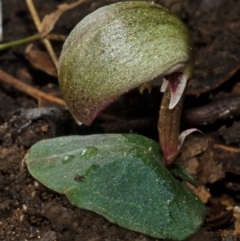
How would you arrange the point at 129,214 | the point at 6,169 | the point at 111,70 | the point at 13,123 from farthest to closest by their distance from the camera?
the point at 13,123 < the point at 6,169 < the point at 129,214 < the point at 111,70

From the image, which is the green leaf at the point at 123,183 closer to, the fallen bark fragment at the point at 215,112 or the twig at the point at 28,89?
the fallen bark fragment at the point at 215,112

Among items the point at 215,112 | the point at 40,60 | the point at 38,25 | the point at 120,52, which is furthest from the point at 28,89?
the point at 120,52

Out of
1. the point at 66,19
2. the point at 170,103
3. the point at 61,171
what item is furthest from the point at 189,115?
the point at 66,19

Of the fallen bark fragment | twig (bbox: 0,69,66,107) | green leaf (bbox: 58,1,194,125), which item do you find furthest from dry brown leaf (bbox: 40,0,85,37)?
green leaf (bbox: 58,1,194,125)

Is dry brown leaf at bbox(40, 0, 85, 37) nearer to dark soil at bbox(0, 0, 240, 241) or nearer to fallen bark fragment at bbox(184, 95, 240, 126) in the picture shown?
dark soil at bbox(0, 0, 240, 241)

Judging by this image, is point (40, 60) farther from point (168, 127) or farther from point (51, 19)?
point (168, 127)

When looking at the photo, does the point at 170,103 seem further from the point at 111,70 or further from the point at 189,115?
the point at 189,115

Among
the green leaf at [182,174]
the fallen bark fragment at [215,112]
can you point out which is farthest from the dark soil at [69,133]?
the green leaf at [182,174]
